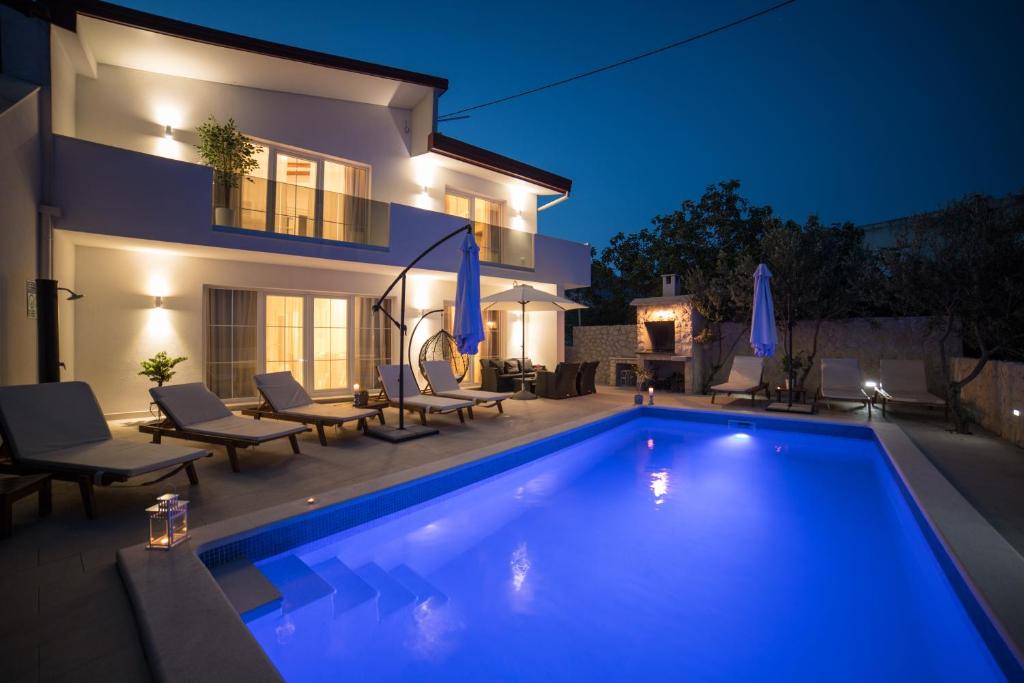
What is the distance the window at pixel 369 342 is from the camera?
11031mm

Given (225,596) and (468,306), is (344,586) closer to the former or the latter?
(225,596)

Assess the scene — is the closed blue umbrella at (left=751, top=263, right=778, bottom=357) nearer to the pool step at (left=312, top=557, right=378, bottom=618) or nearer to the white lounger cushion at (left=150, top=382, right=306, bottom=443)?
the white lounger cushion at (left=150, top=382, right=306, bottom=443)

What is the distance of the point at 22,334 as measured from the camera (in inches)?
234

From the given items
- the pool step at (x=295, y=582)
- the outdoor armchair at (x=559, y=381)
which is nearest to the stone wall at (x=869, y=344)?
the outdoor armchair at (x=559, y=381)

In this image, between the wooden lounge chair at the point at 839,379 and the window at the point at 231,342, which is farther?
the wooden lounge chair at the point at 839,379

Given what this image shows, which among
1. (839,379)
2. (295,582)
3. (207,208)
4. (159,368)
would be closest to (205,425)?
(295,582)

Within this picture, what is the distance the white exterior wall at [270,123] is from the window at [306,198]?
307 mm

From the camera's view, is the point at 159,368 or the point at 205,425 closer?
the point at 205,425

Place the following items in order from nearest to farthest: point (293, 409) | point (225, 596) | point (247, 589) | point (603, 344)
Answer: point (225, 596) → point (247, 589) → point (293, 409) → point (603, 344)

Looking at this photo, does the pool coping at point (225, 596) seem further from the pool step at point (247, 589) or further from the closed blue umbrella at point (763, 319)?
the closed blue umbrella at point (763, 319)

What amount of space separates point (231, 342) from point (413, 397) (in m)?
3.98

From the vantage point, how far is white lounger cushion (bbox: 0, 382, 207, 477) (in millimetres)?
3965

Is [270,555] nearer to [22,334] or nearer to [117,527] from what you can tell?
[117,527]

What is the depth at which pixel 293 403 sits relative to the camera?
701 centimetres
